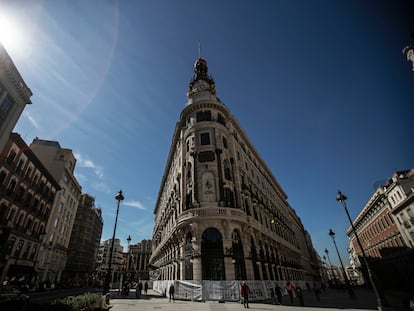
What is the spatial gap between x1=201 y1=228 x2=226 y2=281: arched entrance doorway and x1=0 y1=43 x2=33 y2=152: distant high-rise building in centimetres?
2773

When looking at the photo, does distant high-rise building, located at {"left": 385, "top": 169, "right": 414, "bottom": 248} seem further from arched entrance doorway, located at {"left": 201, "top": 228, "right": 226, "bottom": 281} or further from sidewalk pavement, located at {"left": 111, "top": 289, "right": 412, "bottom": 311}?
arched entrance doorway, located at {"left": 201, "top": 228, "right": 226, "bottom": 281}

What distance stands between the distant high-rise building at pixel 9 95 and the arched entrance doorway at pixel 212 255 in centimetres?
2773

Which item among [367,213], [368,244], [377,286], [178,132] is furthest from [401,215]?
[178,132]

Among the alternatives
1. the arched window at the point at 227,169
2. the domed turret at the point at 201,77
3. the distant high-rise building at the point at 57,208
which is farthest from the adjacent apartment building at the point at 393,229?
the distant high-rise building at the point at 57,208

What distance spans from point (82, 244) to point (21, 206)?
146 feet

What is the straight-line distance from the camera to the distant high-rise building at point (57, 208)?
134 ft

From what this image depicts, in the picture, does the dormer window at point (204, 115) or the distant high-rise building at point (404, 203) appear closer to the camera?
the dormer window at point (204, 115)

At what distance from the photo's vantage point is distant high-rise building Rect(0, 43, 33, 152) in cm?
2459

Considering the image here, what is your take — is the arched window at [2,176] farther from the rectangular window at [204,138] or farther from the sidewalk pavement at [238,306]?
the rectangular window at [204,138]

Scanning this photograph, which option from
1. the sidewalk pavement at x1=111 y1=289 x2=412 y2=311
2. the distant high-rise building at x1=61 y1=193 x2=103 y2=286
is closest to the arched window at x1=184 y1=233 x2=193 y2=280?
the sidewalk pavement at x1=111 y1=289 x2=412 y2=311

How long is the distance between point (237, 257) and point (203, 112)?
1949 centimetres

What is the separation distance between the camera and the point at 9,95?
26.2m

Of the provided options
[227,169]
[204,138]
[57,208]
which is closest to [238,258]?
[227,169]

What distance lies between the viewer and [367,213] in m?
57.2
